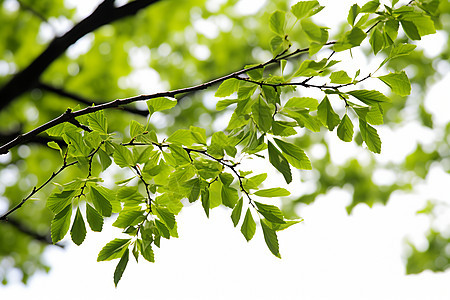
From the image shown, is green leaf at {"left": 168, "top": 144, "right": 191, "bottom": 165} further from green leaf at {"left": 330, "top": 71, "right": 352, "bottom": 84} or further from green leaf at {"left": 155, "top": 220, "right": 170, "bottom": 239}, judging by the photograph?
green leaf at {"left": 330, "top": 71, "right": 352, "bottom": 84}

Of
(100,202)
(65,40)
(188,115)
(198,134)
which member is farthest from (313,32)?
(188,115)

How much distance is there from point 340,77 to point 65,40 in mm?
1571

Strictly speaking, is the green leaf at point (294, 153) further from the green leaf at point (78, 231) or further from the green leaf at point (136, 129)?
the green leaf at point (78, 231)

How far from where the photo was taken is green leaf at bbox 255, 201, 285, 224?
0.73 meters

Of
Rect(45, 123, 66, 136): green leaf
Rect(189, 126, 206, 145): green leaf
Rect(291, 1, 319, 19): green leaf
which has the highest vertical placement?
Rect(45, 123, 66, 136): green leaf

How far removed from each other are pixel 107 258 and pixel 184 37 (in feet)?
10.1

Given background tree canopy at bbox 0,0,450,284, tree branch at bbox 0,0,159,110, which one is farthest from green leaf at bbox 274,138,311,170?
tree branch at bbox 0,0,159,110

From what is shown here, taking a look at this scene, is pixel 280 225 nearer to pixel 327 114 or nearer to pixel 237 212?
pixel 237 212

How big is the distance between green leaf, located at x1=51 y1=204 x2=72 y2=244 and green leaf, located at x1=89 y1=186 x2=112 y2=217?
0.17 feet

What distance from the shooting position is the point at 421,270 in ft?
13.1

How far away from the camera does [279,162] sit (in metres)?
0.68

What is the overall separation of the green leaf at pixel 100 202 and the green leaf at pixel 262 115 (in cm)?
35

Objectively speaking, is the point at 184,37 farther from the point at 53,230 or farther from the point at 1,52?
the point at 53,230

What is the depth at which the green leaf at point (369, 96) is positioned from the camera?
69 centimetres
